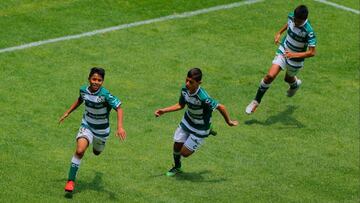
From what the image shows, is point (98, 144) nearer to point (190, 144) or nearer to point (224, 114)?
point (190, 144)

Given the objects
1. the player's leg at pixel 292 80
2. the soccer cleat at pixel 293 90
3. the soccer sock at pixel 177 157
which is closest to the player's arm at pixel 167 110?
the soccer sock at pixel 177 157

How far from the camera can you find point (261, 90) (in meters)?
22.3

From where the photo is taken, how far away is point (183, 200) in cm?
1789

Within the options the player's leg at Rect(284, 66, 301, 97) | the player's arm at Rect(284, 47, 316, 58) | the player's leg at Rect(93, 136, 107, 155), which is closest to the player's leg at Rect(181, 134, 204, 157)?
the player's leg at Rect(93, 136, 107, 155)

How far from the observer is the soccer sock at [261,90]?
22266mm

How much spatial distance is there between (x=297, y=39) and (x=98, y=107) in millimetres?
6494

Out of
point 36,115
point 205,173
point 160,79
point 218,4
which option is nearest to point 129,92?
point 160,79

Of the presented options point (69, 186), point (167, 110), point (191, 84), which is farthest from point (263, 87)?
point (69, 186)

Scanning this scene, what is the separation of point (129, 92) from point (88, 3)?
546cm

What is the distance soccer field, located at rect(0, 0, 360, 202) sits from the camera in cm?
1870

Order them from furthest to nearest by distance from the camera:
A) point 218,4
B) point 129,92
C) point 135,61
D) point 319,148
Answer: point 218,4, point 135,61, point 129,92, point 319,148

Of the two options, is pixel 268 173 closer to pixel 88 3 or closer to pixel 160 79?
pixel 160 79

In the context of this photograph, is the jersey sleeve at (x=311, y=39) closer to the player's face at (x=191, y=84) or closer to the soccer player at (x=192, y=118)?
the soccer player at (x=192, y=118)

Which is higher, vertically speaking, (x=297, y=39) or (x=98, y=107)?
(x=297, y=39)
